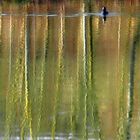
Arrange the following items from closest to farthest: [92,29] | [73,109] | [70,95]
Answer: [73,109] → [70,95] → [92,29]

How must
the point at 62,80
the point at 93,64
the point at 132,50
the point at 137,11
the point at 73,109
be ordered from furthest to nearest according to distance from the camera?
the point at 137,11, the point at 132,50, the point at 93,64, the point at 62,80, the point at 73,109

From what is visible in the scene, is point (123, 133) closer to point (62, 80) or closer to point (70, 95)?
point (70, 95)

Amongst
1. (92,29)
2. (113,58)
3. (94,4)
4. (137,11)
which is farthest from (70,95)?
(94,4)

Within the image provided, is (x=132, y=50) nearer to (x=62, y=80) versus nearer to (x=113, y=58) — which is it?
(x=113, y=58)

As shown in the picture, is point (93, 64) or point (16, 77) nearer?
point (16, 77)

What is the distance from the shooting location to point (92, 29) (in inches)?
1538

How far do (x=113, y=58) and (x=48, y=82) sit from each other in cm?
504

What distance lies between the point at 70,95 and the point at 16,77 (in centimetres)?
408

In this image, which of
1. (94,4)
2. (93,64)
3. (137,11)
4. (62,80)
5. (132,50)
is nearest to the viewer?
(62,80)

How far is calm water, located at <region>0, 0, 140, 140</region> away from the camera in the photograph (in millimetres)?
17781

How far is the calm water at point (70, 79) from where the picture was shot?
17781 millimetres

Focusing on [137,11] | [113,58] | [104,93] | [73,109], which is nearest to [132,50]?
[113,58]

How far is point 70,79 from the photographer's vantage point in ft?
78.6

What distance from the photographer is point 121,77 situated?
23.9 m
